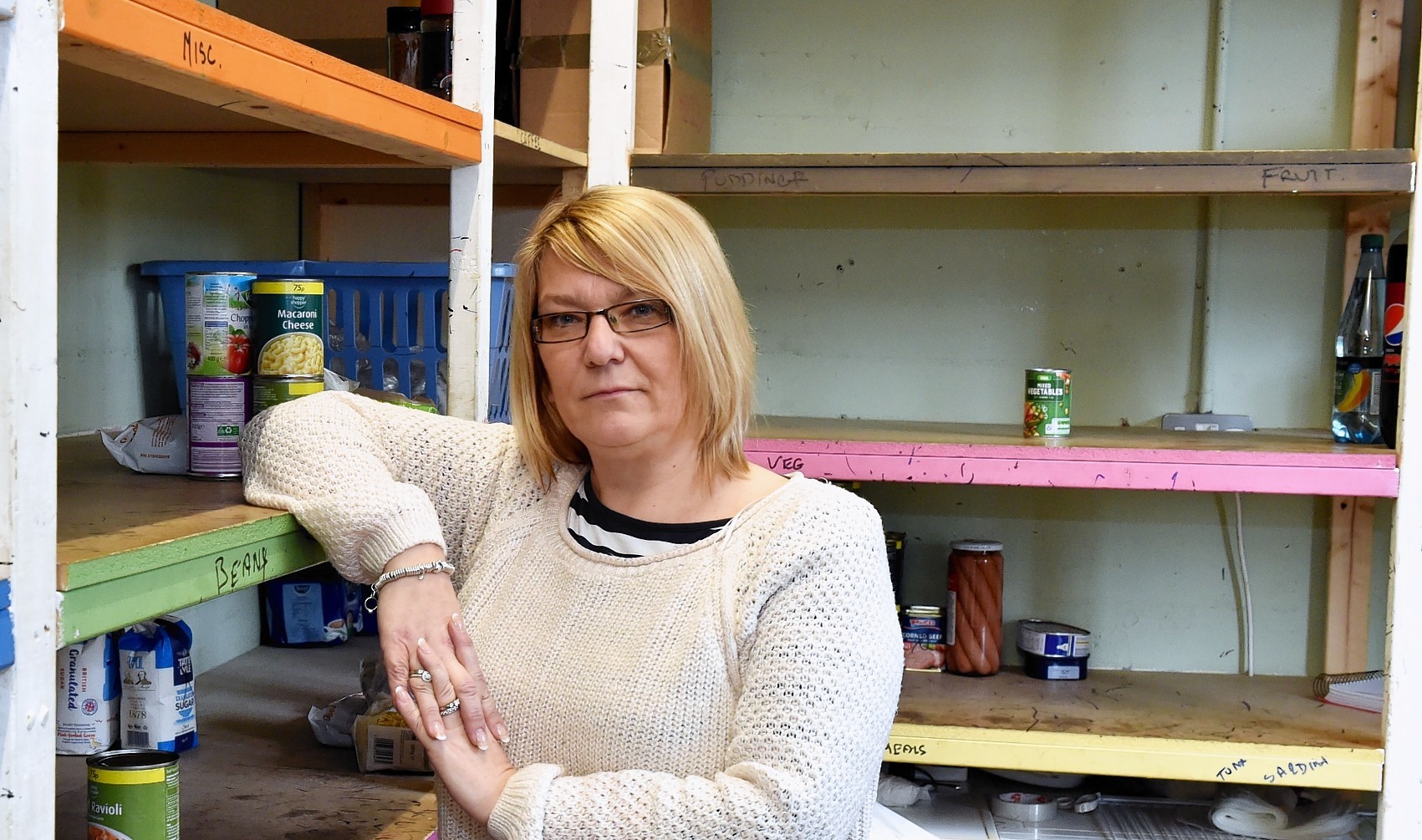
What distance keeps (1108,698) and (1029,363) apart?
0.69 metres

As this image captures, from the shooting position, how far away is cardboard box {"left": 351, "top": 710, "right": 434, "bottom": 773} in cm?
164

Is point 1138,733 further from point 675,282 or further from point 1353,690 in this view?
point 675,282

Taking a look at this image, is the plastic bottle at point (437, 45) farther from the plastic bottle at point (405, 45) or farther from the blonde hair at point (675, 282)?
the blonde hair at point (675, 282)

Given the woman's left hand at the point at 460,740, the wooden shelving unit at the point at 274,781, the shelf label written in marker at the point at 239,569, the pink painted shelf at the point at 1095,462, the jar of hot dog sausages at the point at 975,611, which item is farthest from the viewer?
the jar of hot dog sausages at the point at 975,611

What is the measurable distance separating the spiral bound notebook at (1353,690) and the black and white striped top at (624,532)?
149cm

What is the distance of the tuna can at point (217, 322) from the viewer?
1227 millimetres

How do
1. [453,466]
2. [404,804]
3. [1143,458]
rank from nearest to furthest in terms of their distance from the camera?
[453,466], [404,804], [1143,458]

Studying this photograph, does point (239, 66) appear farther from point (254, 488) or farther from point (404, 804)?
point (404, 804)

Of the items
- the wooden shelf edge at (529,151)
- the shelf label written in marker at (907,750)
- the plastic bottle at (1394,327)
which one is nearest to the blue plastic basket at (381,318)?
the wooden shelf edge at (529,151)

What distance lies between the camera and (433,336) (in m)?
1.78

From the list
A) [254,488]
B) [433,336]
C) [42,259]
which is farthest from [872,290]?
[42,259]

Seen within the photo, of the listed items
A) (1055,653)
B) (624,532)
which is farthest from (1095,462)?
(624,532)

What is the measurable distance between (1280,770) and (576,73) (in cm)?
154

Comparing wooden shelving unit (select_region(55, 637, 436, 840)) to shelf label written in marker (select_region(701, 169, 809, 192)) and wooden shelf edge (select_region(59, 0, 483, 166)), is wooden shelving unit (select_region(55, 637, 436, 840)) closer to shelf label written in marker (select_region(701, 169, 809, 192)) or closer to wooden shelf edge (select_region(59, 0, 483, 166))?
wooden shelf edge (select_region(59, 0, 483, 166))
